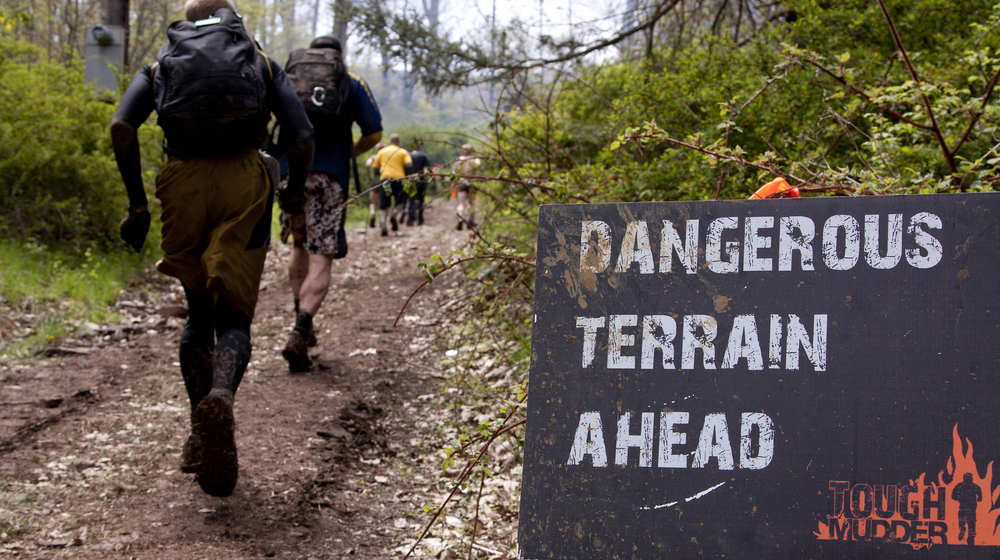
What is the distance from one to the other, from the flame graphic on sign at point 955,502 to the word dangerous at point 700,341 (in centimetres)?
34

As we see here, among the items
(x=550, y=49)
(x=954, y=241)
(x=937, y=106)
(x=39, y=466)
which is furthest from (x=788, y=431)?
(x=550, y=49)

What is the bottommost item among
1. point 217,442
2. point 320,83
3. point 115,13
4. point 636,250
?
point 217,442

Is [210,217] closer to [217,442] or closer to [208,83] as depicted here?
[208,83]

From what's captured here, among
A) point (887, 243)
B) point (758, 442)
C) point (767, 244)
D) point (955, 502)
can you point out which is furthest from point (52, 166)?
point (955, 502)

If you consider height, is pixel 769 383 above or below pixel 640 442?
above

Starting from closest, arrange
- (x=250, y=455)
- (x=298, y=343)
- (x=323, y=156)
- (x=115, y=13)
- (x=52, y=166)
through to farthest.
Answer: (x=250, y=455) → (x=298, y=343) → (x=323, y=156) → (x=52, y=166) → (x=115, y=13)

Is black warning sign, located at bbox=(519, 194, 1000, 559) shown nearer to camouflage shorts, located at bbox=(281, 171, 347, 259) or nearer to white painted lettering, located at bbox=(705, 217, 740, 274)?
white painted lettering, located at bbox=(705, 217, 740, 274)

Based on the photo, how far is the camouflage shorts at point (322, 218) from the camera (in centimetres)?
459

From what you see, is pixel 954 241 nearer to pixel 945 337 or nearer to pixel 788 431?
pixel 945 337

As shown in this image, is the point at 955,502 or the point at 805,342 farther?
the point at 805,342

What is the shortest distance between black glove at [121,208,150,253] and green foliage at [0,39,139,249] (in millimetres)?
3906

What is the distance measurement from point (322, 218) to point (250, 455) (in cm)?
179

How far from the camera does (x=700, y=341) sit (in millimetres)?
1795

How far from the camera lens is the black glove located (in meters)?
2.95
